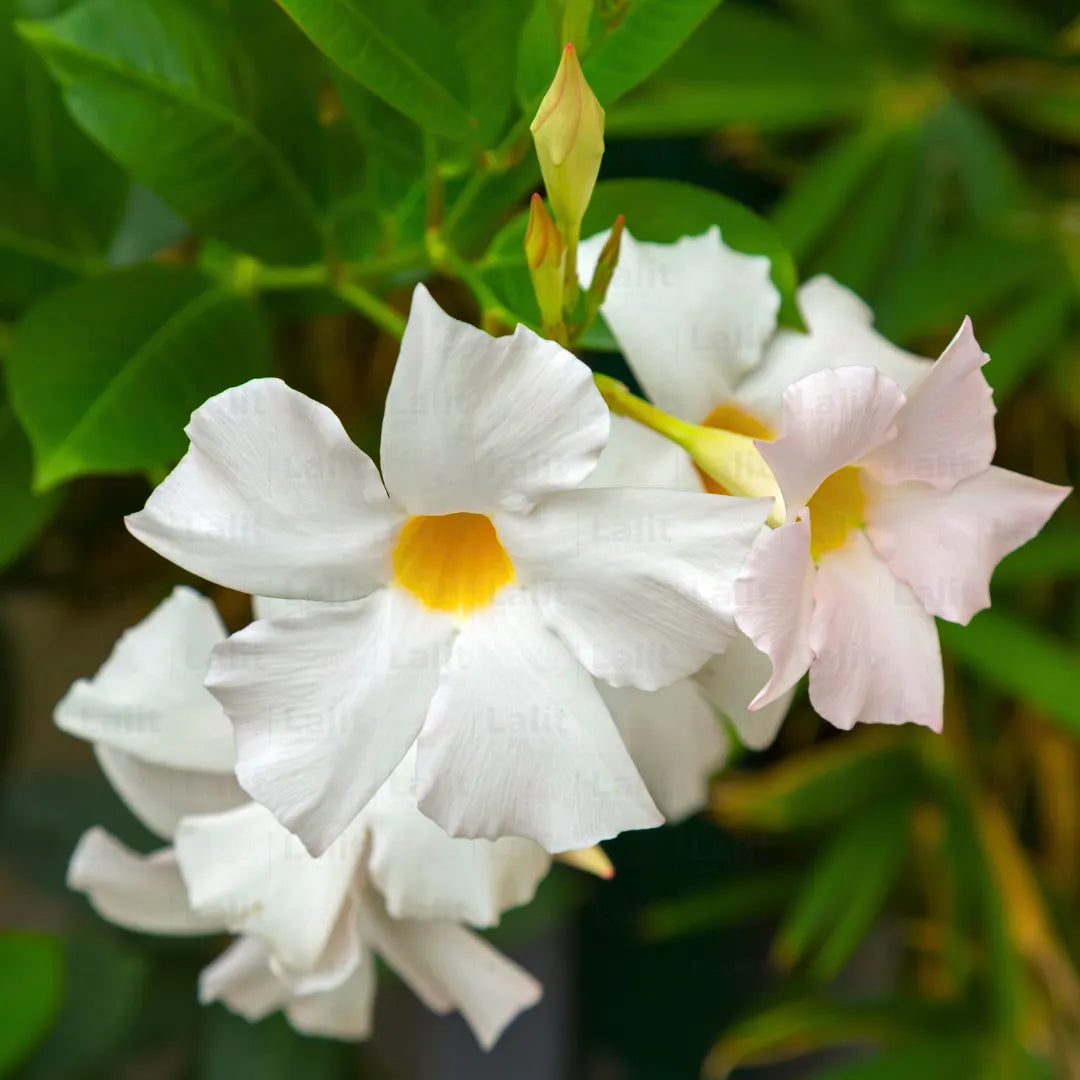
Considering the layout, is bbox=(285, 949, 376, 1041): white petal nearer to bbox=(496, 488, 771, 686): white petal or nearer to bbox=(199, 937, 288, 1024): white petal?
bbox=(199, 937, 288, 1024): white petal

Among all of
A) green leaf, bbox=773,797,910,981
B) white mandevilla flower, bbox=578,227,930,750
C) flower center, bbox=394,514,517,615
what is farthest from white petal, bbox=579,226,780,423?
green leaf, bbox=773,797,910,981

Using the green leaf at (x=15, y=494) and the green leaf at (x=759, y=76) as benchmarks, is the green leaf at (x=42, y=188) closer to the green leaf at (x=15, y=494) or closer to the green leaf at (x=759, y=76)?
the green leaf at (x=15, y=494)

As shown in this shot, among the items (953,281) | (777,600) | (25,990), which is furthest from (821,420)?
(953,281)

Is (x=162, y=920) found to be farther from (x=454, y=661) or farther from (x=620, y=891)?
(x=620, y=891)

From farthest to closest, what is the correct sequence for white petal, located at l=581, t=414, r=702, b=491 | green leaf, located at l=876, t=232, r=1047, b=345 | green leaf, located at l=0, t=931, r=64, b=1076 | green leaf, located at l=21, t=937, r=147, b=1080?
green leaf, located at l=876, t=232, r=1047, b=345 → green leaf, located at l=21, t=937, r=147, b=1080 → green leaf, located at l=0, t=931, r=64, b=1076 → white petal, located at l=581, t=414, r=702, b=491

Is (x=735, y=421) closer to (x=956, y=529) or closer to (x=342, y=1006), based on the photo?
(x=956, y=529)

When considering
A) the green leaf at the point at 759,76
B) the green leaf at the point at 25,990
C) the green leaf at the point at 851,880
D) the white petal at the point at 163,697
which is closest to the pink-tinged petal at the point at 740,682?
the white petal at the point at 163,697

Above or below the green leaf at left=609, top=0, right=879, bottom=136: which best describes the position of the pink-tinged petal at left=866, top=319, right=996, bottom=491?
above
